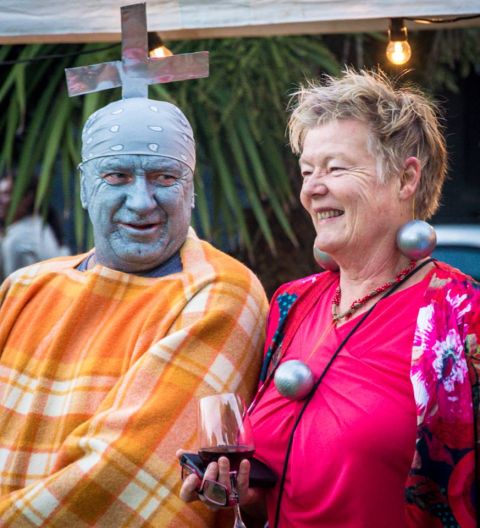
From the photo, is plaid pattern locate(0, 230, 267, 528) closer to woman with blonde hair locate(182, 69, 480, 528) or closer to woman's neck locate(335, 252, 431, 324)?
woman with blonde hair locate(182, 69, 480, 528)

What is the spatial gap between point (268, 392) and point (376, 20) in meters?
1.67

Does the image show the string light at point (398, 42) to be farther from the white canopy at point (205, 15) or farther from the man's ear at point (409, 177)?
the man's ear at point (409, 177)


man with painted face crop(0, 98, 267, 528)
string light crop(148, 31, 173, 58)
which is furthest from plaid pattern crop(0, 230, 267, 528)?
string light crop(148, 31, 173, 58)

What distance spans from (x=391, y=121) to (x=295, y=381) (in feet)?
2.43

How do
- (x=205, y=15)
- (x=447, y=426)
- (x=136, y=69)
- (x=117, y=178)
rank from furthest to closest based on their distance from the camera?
(x=205, y=15) < (x=136, y=69) < (x=117, y=178) < (x=447, y=426)

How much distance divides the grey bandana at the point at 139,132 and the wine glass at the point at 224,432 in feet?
3.10

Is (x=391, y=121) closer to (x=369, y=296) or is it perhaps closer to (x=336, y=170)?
(x=336, y=170)

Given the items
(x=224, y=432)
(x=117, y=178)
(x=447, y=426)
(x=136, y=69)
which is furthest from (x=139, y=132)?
(x=447, y=426)

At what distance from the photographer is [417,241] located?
9.89 feet

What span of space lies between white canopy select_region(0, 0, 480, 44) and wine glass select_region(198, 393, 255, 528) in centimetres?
162

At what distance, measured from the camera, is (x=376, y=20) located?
4.22 meters

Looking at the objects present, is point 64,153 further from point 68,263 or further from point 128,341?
point 128,341

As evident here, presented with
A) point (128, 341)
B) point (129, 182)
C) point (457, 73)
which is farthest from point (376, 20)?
Answer: point (457, 73)

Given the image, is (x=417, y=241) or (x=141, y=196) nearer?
(x=417, y=241)
